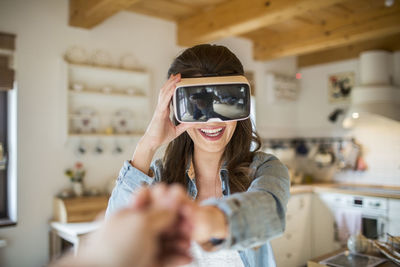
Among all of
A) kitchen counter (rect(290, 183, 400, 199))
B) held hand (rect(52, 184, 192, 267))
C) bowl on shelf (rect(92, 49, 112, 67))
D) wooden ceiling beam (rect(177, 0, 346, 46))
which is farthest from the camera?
kitchen counter (rect(290, 183, 400, 199))

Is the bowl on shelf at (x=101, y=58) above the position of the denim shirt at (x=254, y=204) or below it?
above

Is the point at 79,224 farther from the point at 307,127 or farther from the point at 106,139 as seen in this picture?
the point at 307,127

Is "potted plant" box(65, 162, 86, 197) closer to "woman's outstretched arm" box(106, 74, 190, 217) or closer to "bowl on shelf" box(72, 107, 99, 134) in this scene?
"bowl on shelf" box(72, 107, 99, 134)

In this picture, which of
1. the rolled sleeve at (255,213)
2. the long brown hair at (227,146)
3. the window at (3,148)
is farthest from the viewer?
the window at (3,148)

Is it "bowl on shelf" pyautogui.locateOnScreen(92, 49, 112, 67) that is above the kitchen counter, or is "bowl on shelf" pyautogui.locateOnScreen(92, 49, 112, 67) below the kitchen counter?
above

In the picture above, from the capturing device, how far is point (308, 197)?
12.5ft

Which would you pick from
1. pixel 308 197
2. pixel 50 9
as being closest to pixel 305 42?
pixel 308 197

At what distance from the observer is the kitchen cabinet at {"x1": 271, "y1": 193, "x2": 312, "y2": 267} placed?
3.51 metres

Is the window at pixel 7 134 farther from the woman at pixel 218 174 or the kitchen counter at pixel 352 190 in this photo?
the kitchen counter at pixel 352 190

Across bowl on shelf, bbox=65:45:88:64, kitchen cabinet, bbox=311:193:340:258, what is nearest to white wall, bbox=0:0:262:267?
bowl on shelf, bbox=65:45:88:64

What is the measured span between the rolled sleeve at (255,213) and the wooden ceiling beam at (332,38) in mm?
2929

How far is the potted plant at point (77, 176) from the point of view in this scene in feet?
9.03

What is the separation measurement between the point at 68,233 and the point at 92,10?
1558 millimetres

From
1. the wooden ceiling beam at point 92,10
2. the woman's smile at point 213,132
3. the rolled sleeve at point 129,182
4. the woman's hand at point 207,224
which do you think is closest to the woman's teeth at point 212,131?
the woman's smile at point 213,132
